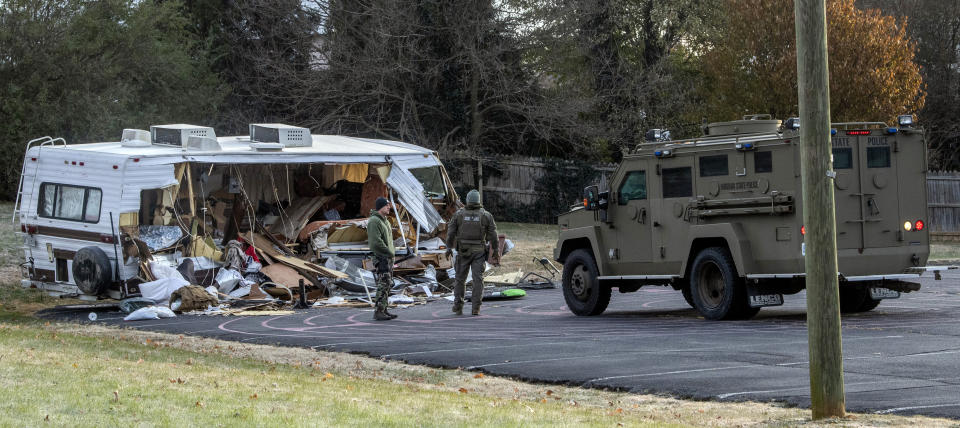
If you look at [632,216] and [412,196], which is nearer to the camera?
[632,216]

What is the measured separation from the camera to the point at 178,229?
19781 mm

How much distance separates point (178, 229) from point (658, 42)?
22.0 meters

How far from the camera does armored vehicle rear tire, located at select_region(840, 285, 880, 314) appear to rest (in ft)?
53.6

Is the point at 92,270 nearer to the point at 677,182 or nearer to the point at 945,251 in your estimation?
the point at 677,182

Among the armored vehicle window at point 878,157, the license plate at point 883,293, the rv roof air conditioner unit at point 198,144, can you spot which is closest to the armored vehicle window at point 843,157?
the armored vehicle window at point 878,157

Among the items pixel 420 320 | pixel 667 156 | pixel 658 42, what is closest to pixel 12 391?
pixel 420 320

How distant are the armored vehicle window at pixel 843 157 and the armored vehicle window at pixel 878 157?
0.26 meters

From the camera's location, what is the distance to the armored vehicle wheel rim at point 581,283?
17.4 m

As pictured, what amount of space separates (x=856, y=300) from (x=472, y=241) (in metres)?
5.42

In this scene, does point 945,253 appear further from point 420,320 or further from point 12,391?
point 12,391

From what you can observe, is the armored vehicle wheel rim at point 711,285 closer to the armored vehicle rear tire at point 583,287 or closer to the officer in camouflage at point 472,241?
the armored vehicle rear tire at point 583,287

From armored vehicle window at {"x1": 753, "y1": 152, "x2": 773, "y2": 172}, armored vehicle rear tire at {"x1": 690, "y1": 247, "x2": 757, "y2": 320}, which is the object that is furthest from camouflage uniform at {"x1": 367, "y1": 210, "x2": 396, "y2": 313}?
armored vehicle window at {"x1": 753, "y1": 152, "x2": 773, "y2": 172}

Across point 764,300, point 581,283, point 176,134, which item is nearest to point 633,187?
point 581,283

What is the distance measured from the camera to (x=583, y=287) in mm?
17469
